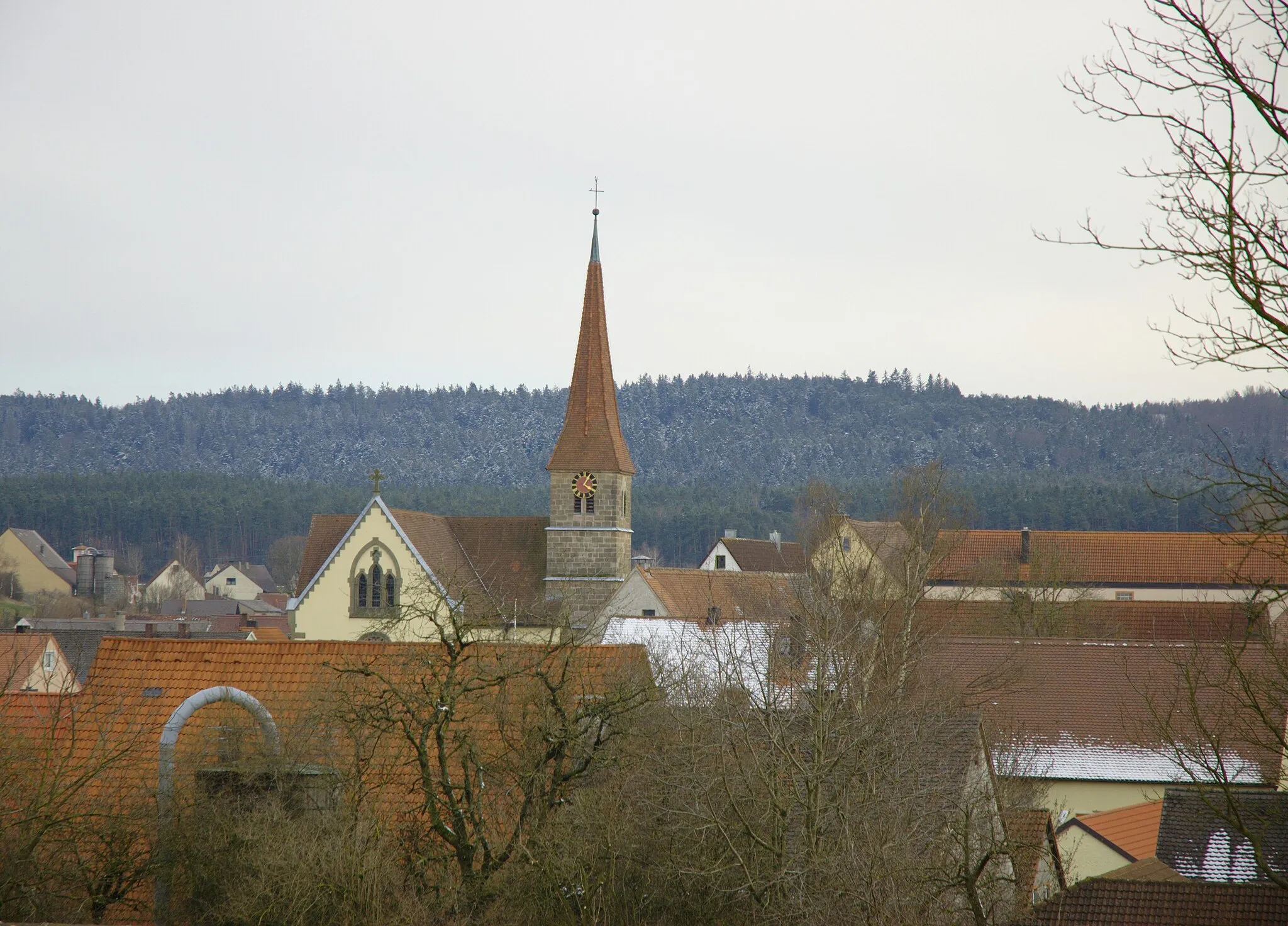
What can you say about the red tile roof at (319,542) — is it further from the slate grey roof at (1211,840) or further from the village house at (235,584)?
the village house at (235,584)

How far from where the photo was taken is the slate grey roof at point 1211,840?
63.5ft

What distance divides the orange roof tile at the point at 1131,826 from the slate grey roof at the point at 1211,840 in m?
2.33

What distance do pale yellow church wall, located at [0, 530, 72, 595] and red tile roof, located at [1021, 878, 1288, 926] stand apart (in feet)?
349

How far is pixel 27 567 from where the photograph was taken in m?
113

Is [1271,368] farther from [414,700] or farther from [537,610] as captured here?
[537,610]

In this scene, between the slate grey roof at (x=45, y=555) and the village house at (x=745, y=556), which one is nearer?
the village house at (x=745, y=556)

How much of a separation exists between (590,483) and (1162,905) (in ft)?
110

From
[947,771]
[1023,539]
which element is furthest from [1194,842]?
[1023,539]

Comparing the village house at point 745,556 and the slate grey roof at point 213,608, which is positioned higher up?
the village house at point 745,556

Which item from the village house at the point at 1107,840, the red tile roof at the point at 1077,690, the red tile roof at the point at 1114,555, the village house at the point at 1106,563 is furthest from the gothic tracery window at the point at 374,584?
the village house at the point at 1107,840

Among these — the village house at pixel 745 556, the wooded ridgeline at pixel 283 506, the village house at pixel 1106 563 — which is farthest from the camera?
the wooded ridgeline at pixel 283 506

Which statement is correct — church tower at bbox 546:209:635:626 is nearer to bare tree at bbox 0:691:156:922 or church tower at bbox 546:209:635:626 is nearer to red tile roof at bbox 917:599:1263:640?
red tile roof at bbox 917:599:1263:640

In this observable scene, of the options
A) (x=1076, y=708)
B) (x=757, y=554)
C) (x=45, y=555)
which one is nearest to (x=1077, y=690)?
(x=1076, y=708)

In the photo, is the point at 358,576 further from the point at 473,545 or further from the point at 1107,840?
the point at 1107,840
